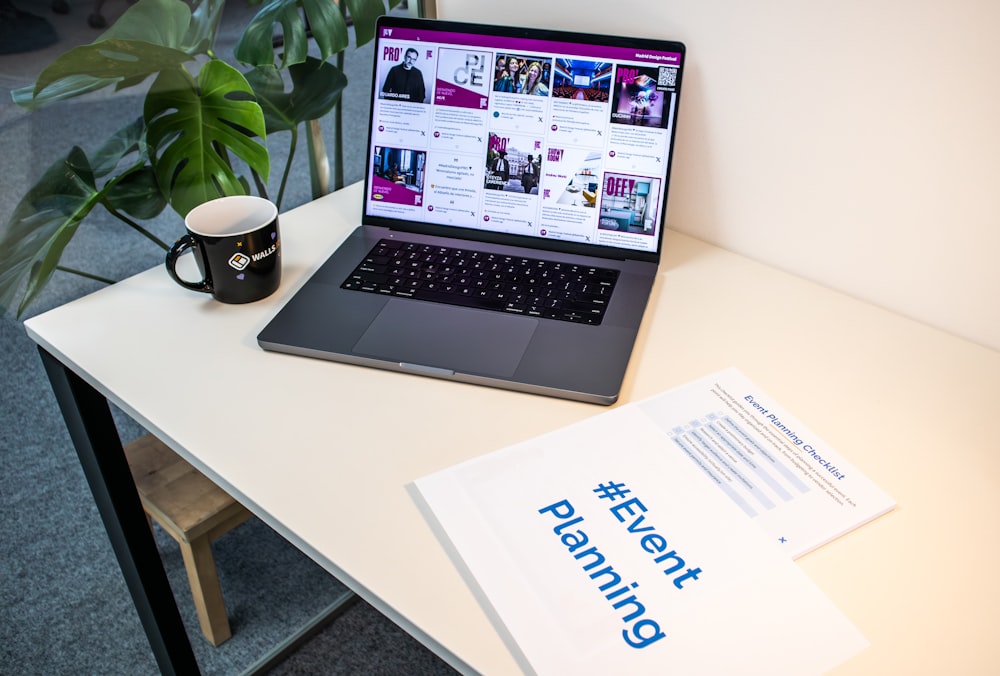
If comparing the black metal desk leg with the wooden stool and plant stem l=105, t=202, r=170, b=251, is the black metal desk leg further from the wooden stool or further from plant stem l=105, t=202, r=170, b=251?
plant stem l=105, t=202, r=170, b=251

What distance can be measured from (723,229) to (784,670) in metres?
0.60

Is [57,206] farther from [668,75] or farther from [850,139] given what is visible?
[850,139]

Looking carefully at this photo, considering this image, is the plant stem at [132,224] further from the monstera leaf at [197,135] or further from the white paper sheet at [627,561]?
the white paper sheet at [627,561]

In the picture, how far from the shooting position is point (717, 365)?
814 mm

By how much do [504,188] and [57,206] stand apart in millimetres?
629

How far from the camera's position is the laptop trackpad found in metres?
0.79

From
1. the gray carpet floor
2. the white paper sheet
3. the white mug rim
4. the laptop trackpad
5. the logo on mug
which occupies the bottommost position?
the gray carpet floor

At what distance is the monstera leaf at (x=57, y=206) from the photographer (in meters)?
1.01

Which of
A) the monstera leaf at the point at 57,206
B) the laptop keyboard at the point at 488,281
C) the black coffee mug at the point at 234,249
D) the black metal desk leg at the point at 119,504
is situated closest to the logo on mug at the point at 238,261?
the black coffee mug at the point at 234,249

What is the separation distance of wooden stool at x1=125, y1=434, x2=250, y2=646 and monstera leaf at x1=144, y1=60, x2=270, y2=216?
1.35 ft

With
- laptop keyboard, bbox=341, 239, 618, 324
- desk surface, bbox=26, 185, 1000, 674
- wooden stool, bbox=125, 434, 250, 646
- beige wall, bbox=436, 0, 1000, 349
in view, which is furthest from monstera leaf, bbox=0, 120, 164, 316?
beige wall, bbox=436, 0, 1000, 349

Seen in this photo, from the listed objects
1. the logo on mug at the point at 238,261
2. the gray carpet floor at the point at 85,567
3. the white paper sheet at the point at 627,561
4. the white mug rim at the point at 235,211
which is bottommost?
the gray carpet floor at the point at 85,567

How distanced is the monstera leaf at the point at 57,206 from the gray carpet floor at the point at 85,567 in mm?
88

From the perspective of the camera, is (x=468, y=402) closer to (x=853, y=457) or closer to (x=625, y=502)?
(x=625, y=502)
